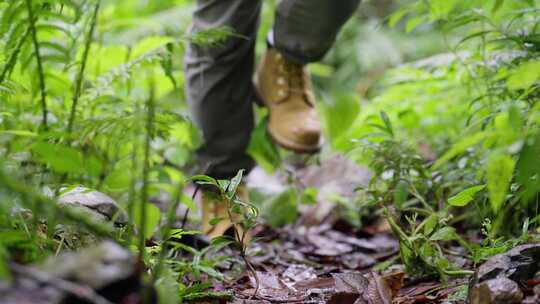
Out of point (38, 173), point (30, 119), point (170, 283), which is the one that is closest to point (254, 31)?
point (30, 119)

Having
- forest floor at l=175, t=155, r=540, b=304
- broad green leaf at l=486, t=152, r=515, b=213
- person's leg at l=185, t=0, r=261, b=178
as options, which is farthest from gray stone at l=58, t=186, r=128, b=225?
broad green leaf at l=486, t=152, r=515, b=213

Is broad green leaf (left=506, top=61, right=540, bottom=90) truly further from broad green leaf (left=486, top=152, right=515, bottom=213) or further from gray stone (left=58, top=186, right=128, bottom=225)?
gray stone (left=58, top=186, right=128, bottom=225)

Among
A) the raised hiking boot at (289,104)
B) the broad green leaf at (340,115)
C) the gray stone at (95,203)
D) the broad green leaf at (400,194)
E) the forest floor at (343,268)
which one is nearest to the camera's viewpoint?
the forest floor at (343,268)

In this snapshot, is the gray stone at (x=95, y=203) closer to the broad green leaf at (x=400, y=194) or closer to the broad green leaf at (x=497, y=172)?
the broad green leaf at (x=400, y=194)

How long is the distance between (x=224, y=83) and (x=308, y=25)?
0.35 meters

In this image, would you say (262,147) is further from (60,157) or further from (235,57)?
(60,157)

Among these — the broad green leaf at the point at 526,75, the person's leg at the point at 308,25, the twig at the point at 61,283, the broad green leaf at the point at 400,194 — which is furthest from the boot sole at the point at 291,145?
the twig at the point at 61,283

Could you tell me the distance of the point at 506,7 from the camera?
175 centimetres

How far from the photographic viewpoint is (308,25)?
188cm

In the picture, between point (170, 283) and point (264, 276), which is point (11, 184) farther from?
point (264, 276)

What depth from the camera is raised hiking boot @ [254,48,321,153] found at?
2127 mm

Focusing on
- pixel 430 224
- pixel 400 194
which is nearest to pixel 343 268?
pixel 400 194

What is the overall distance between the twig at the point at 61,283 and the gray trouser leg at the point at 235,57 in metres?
1.34

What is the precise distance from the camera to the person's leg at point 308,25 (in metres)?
1.83
